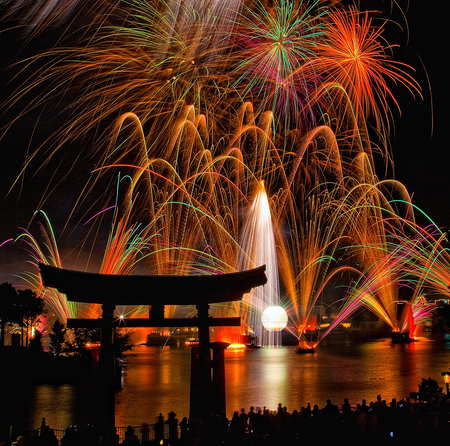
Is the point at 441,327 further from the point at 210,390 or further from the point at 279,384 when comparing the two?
the point at 210,390

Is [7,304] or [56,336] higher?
[7,304]

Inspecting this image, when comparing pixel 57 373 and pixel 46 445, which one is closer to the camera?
pixel 46 445

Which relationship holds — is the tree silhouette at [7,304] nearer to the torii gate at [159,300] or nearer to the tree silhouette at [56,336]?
the tree silhouette at [56,336]

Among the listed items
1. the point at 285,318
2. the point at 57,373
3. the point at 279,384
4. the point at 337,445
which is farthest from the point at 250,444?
the point at 285,318

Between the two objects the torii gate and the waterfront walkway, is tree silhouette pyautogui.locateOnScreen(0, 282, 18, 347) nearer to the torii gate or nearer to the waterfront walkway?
the torii gate

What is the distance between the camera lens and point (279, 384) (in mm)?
31469

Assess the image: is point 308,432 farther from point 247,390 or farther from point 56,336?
point 56,336

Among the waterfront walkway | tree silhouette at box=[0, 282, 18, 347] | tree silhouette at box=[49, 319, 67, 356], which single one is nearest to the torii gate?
the waterfront walkway

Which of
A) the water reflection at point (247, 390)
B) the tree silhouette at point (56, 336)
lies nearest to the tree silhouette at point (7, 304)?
the tree silhouette at point (56, 336)

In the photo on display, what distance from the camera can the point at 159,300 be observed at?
50.5 ft

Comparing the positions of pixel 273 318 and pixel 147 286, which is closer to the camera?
pixel 147 286

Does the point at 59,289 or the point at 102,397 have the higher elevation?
the point at 59,289

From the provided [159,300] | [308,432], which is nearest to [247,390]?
[159,300]

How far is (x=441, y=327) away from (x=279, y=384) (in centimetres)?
9532
